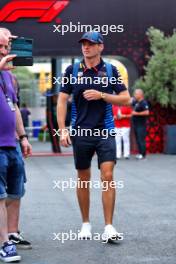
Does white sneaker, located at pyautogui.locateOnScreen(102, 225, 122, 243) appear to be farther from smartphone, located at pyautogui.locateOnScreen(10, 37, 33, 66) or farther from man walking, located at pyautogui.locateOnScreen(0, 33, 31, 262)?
smartphone, located at pyautogui.locateOnScreen(10, 37, 33, 66)

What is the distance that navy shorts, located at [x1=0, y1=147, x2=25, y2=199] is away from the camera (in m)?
5.37

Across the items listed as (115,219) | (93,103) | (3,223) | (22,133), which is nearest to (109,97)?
(93,103)

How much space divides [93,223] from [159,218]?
78 cm

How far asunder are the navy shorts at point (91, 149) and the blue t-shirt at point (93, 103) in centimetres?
12

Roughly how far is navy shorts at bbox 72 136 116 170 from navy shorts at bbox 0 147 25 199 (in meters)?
0.69

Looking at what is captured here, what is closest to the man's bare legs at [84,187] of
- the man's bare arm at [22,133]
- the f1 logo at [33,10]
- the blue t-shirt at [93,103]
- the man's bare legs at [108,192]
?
the man's bare legs at [108,192]

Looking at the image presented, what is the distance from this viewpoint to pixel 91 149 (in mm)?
6090

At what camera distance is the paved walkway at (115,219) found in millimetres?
5430

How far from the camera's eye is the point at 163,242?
5.89 metres

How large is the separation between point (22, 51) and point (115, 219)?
2.59m

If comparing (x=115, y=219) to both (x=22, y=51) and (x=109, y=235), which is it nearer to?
(x=109, y=235)

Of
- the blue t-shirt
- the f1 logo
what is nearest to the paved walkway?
the blue t-shirt

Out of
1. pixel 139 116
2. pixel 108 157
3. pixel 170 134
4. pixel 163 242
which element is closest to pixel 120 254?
pixel 163 242

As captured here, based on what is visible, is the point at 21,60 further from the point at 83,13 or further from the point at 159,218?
the point at 83,13
